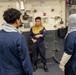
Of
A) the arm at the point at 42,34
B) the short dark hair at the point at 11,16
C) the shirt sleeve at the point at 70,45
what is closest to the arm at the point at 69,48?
the shirt sleeve at the point at 70,45

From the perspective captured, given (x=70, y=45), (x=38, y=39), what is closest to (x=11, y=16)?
(x=70, y=45)

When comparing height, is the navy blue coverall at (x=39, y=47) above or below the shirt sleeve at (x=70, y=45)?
below

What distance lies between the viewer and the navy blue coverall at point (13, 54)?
2.10 metres

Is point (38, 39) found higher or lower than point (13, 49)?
lower

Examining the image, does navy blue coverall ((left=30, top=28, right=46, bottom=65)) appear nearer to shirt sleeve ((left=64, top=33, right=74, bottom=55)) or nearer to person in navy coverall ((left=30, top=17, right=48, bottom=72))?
person in navy coverall ((left=30, top=17, right=48, bottom=72))

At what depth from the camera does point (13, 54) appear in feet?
6.98

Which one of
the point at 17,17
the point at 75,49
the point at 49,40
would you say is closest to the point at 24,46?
the point at 17,17

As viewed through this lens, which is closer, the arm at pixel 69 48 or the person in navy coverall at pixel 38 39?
the arm at pixel 69 48

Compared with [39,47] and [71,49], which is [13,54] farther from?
[39,47]

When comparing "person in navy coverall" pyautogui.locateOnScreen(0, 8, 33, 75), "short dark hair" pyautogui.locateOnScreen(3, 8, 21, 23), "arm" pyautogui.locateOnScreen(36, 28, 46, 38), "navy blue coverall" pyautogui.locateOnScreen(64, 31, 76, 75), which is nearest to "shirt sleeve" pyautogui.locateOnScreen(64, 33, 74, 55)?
"navy blue coverall" pyautogui.locateOnScreen(64, 31, 76, 75)

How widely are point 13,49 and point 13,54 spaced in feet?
0.22

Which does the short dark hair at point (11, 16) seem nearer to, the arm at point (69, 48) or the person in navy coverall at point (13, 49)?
the person in navy coverall at point (13, 49)

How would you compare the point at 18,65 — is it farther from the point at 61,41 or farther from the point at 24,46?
the point at 61,41

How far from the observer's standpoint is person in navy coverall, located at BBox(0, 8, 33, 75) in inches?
82.6
